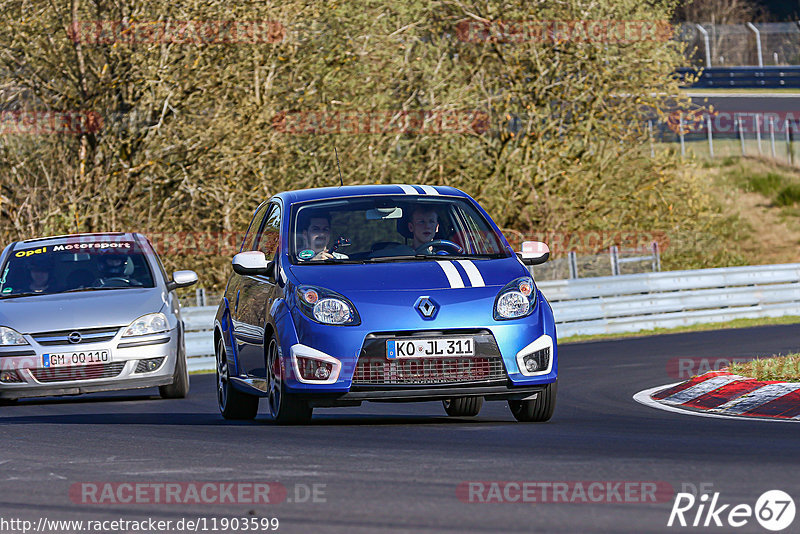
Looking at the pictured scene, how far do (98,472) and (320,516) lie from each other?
2.01 metres

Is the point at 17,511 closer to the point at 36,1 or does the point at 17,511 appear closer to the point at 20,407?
the point at 20,407

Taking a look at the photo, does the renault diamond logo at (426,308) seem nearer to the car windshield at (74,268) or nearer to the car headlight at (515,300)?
the car headlight at (515,300)

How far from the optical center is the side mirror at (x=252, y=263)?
9.84 m

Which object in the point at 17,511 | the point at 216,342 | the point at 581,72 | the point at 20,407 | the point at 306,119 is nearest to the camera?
the point at 17,511

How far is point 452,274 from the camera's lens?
30.2ft

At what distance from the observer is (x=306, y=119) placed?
25.1m

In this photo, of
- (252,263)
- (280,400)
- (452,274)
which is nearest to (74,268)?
(252,263)

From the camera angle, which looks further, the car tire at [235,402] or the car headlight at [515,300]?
the car tire at [235,402]

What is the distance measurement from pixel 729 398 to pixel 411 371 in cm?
295

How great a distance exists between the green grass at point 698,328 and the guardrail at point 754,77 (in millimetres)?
30626

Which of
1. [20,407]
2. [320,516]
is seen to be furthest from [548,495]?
[20,407]
